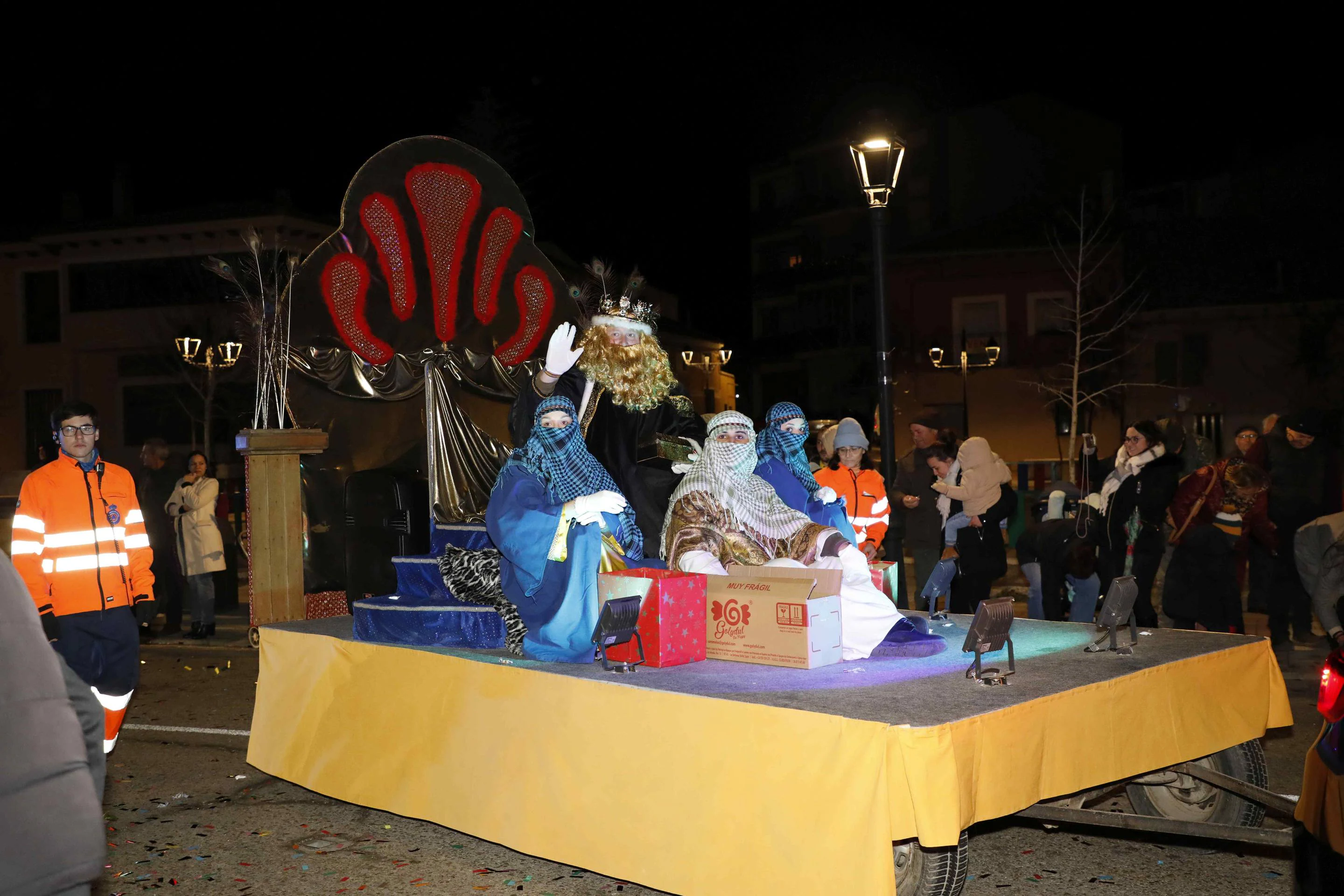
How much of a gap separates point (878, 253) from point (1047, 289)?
21.1 m

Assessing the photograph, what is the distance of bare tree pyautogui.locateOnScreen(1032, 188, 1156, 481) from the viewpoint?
25.7m

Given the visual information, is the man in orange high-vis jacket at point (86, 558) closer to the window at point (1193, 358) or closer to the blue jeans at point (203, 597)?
the blue jeans at point (203, 597)

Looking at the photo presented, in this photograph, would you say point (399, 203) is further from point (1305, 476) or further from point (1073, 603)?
point (1305, 476)

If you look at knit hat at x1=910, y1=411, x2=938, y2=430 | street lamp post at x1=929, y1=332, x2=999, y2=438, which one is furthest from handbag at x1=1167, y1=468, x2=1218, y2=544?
street lamp post at x1=929, y1=332, x2=999, y2=438

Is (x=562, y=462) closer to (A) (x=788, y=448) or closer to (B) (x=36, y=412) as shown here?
(A) (x=788, y=448)

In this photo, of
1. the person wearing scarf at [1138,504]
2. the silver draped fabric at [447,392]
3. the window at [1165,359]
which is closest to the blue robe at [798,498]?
the silver draped fabric at [447,392]

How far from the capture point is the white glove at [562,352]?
6.36m

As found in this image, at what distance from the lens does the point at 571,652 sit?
15.9ft

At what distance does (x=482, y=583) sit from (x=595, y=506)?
0.83m

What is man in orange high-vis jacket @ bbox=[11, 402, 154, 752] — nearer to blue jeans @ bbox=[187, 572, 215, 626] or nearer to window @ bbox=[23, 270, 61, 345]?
blue jeans @ bbox=[187, 572, 215, 626]

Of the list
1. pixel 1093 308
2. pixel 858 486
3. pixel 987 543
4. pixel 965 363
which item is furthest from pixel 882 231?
pixel 1093 308

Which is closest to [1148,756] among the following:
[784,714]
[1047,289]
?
[784,714]

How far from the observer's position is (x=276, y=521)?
915 cm

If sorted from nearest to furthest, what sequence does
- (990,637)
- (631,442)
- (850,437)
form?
(990,637), (631,442), (850,437)
